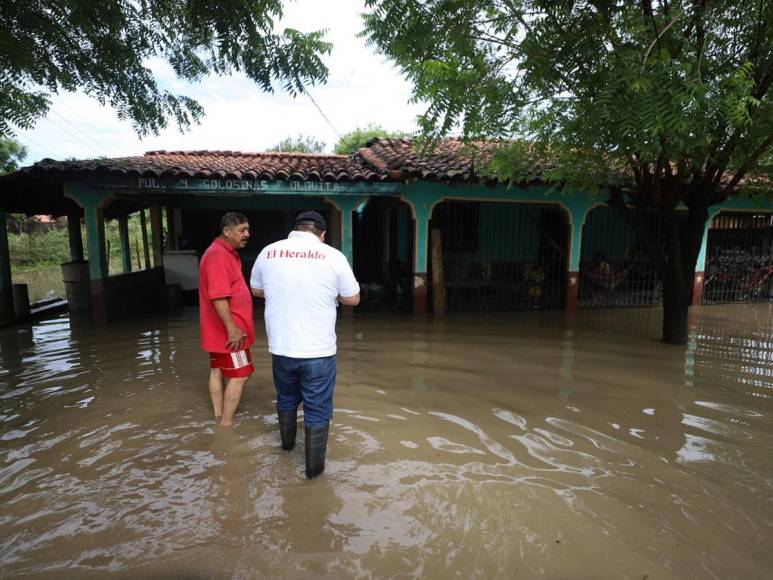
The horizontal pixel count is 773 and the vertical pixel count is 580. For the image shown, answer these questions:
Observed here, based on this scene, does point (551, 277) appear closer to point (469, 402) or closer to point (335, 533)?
point (469, 402)

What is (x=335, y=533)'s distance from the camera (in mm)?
2609

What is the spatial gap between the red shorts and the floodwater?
0.48m

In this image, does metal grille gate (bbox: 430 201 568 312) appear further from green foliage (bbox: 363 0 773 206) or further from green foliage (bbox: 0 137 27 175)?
green foliage (bbox: 0 137 27 175)

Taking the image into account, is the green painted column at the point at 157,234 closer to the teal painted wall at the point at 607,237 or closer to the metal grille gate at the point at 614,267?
the metal grille gate at the point at 614,267

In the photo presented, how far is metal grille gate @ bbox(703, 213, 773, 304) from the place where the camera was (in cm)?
1117

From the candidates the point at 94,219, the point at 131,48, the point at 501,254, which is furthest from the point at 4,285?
the point at 501,254

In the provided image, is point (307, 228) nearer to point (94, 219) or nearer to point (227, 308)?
point (227, 308)

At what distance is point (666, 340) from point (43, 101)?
8.32 metres

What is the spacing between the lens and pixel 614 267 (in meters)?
11.5

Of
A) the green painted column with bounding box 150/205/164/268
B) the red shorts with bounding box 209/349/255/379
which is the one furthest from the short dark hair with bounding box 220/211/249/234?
the green painted column with bounding box 150/205/164/268

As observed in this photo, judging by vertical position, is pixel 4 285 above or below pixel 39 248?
below

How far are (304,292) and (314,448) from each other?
0.99m

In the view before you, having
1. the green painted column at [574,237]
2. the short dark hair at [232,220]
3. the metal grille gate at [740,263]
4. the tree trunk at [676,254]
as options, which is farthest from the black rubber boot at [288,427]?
the metal grille gate at [740,263]

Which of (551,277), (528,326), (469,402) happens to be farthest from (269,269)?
(551,277)
